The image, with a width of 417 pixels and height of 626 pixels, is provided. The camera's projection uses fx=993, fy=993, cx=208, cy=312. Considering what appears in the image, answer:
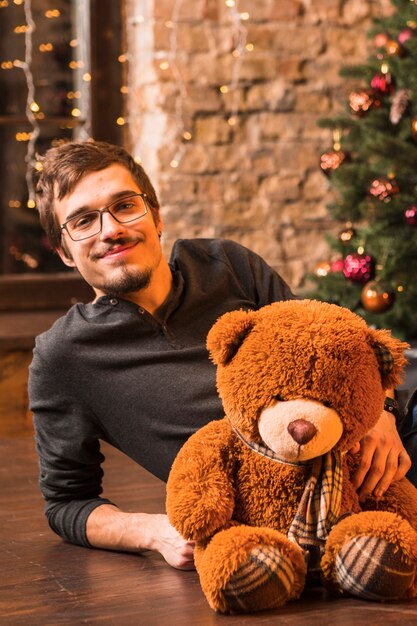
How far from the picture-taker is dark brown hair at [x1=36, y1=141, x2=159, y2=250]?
1.98 meters

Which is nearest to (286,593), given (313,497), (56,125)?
(313,497)

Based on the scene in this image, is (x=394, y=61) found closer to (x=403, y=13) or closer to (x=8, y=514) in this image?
(x=403, y=13)

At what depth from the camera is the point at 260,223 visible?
13.6ft

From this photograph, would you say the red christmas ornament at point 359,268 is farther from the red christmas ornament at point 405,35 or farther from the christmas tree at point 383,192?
the red christmas ornament at point 405,35

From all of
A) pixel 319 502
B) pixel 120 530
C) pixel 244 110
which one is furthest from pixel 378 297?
pixel 319 502

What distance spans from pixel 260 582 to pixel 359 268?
1985 mm

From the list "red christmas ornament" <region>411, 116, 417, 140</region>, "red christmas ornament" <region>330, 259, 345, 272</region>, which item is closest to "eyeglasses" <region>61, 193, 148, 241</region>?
"red christmas ornament" <region>411, 116, 417, 140</region>

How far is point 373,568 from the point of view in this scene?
4.63 ft

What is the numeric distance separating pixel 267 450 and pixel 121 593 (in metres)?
0.41

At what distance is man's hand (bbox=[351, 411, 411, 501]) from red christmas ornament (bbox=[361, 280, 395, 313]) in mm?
1596

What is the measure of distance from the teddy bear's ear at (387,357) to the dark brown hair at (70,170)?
0.77 meters

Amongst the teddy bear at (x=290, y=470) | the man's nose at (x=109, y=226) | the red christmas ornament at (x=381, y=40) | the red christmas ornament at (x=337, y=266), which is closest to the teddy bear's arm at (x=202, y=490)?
the teddy bear at (x=290, y=470)

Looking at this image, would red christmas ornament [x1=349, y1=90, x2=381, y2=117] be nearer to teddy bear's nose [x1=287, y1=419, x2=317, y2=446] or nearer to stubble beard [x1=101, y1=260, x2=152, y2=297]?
stubble beard [x1=101, y1=260, x2=152, y2=297]

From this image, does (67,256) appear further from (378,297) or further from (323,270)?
(323,270)
